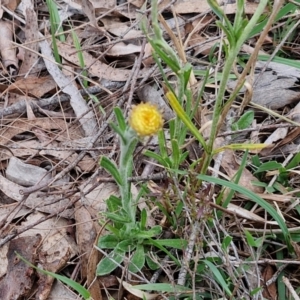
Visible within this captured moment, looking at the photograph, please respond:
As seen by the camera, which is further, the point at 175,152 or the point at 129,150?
the point at 175,152

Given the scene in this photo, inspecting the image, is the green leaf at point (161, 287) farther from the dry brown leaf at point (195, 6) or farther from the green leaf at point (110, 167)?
the dry brown leaf at point (195, 6)

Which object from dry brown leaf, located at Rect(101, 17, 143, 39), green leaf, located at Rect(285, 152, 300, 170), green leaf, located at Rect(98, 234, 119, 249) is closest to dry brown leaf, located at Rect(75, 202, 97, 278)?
green leaf, located at Rect(98, 234, 119, 249)

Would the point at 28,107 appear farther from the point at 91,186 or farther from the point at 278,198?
the point at 278,198

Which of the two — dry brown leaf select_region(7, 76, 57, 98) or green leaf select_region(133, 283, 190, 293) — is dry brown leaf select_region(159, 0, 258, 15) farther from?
green leaf select_region(133, 283, 190, 293)

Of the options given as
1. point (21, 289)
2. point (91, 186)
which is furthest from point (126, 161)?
point (21, 289)

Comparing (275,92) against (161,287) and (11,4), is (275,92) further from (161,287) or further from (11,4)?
(11,4)

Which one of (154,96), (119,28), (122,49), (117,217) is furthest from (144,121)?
(119,28)
